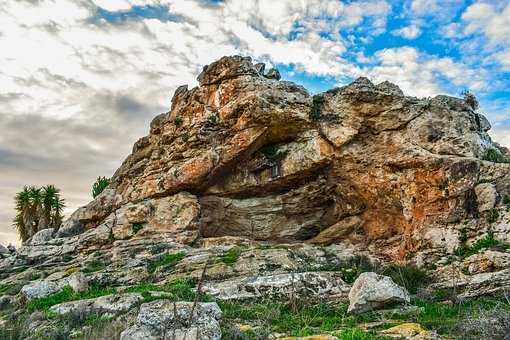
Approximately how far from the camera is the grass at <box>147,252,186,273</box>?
67.4ft

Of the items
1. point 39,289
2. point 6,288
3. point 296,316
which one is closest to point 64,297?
point 39,289

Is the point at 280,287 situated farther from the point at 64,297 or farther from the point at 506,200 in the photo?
the point at 506,200

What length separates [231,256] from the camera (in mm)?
20344

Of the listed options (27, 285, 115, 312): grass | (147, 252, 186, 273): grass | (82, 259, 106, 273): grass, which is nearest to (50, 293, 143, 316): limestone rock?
(27, 285, 115, 312): grass

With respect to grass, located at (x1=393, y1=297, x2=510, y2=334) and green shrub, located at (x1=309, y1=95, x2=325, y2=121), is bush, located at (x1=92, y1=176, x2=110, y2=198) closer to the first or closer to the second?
green shrub, located at (x1=309, y1=95, x2=325, y2=121)

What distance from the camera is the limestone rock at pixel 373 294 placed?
13.2m

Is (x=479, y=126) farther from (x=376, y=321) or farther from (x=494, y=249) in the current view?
(x=376, y=321)

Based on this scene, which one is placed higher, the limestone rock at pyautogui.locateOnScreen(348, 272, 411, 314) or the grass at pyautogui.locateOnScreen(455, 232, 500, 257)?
the grass at pyautogui.locateOnScreen(455, 232, 500, 257)

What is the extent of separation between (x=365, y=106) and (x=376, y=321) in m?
14.9

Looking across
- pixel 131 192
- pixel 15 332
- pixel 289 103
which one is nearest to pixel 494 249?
pixel 289 103

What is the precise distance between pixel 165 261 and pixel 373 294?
11.4 m

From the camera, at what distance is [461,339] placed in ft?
27.4

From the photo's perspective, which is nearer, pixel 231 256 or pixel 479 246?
pixel 479 246

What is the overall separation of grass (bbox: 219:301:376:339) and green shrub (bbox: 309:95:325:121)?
42.3 ft
